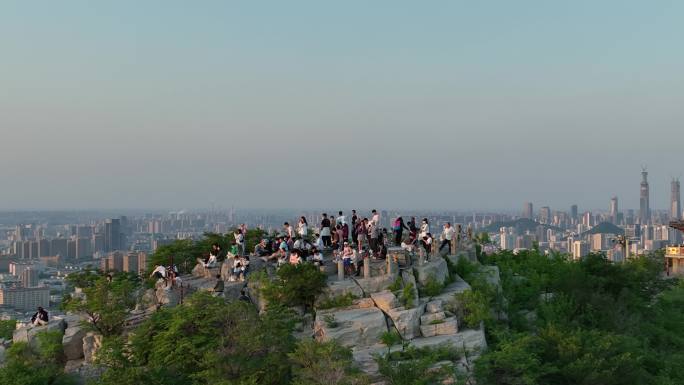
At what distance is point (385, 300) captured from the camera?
2200 cm

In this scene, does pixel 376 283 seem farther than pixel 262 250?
No

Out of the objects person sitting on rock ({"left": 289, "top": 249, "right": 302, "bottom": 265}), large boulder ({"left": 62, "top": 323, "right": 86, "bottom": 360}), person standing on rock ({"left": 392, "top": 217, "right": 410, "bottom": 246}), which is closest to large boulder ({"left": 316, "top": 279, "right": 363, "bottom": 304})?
person sitting on rock ({"left": 289, "top": 249, "right": 302, "bottom": 265})

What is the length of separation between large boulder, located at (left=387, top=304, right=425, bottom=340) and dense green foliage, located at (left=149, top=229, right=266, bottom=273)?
11.8 metres

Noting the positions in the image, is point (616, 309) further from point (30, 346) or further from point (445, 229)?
point (30, 346)

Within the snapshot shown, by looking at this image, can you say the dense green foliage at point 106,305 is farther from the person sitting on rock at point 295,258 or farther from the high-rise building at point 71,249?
the high-rise building at point 71,249

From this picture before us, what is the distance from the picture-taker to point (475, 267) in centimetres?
2700

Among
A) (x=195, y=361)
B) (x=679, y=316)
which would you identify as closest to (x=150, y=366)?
(x=195, y=361)

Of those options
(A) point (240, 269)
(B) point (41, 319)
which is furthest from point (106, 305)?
(A) point (240, 269)

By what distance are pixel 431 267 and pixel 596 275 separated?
11389 millimetres

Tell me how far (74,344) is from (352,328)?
34.5 ft

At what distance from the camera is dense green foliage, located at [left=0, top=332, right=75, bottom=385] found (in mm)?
19703

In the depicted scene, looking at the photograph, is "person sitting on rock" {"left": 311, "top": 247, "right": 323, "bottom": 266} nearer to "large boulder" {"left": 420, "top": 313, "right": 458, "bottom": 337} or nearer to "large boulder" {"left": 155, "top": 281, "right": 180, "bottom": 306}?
"large boulder" {"left": 420, "top": 313, "right": 458, "bottom": 337}

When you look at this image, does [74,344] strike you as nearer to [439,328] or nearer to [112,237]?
[439,328]

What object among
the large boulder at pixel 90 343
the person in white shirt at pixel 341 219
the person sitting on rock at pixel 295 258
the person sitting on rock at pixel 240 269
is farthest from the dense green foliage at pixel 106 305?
the person in white shirt at pixel 341 219
